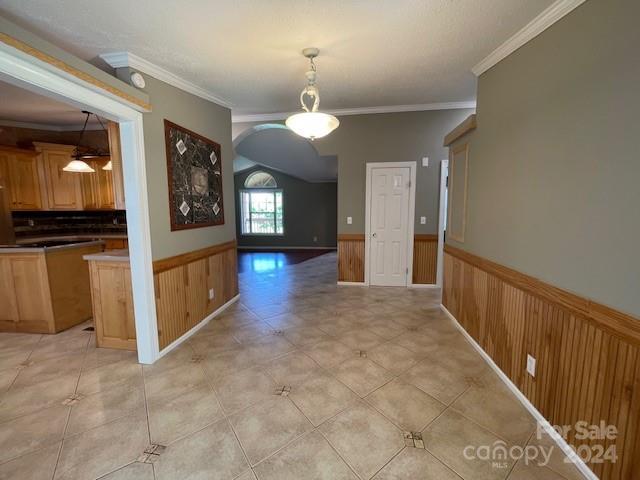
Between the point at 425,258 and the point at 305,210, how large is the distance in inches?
214

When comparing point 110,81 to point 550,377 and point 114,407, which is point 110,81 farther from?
point 550,377

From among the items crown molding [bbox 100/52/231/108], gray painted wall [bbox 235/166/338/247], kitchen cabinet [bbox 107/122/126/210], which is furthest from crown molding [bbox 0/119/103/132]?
gray painted wall [bbox 235/166/338/247]

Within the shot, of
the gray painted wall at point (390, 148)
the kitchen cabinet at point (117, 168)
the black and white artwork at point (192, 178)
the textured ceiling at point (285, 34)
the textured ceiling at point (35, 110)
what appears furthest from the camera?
the gray painted wall at point (390, 148)

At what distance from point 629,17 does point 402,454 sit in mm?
2398

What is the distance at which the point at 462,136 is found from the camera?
9.68ft

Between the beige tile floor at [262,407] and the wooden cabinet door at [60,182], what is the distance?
2489mm

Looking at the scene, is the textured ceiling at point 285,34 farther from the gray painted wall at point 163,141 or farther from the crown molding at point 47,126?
the crown molding at point 47,126

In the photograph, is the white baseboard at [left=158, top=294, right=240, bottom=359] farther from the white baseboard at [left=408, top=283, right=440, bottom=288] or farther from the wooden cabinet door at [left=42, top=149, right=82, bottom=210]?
the wooden cabinet door at [left=42, top=149, right=82, bottom=210]

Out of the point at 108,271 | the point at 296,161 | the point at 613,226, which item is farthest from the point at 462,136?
the point at 296,161

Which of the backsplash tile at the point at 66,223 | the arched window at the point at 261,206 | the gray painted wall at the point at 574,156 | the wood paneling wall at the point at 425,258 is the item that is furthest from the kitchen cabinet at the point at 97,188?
the gray painted wall at the point at 574,156

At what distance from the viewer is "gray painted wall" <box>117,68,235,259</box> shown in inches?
98.0

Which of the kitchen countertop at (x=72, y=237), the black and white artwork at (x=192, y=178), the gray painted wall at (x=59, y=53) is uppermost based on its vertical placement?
the gray painted wall at (x=59, y=53)

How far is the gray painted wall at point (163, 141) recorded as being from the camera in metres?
2.49

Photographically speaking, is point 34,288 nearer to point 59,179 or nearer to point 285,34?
point 59,179
